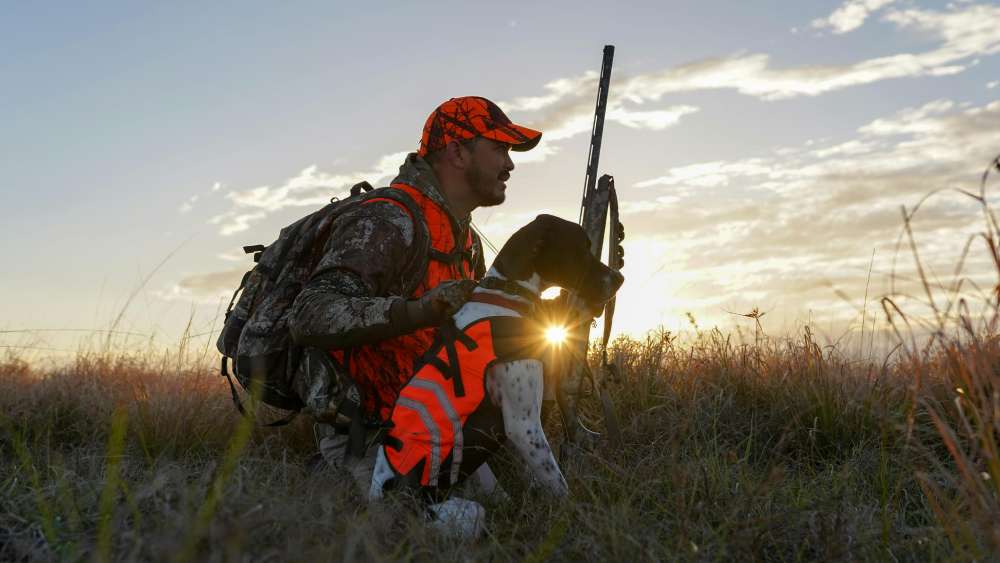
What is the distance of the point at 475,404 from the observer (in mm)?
3570

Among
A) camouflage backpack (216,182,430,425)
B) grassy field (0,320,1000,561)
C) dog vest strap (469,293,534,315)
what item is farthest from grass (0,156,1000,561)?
dog vest strap (469,293,534,315)

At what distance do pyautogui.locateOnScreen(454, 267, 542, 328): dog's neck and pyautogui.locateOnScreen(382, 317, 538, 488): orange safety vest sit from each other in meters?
0.04

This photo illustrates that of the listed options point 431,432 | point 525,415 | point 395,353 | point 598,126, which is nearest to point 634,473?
point 525,415

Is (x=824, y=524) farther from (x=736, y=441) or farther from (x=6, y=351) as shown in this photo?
(x=6, y=351)

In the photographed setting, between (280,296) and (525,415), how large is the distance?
1428 millimetres

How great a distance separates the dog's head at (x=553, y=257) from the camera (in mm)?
3941

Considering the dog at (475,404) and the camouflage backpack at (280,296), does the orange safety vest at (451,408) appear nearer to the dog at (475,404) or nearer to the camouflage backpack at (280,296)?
the dog at (475,404)

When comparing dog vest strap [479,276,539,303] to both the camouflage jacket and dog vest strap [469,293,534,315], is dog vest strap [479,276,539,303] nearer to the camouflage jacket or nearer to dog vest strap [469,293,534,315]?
dog vest strap [469,293,534,315]

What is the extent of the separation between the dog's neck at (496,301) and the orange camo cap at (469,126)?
3.07ft

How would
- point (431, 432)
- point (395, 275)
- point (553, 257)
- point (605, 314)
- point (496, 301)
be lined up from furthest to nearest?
1. point (605, 314)
2. point (395, 275)
3. point (553, 257)
4. point (496, 301)
5. point (431, 432)

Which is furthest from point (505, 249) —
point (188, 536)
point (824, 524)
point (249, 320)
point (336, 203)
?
point (188, 536)

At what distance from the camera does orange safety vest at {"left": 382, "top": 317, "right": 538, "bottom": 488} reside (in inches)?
136

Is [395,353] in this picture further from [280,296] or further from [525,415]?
[525,415]

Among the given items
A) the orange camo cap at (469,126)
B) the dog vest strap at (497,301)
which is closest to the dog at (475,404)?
the dog vest strap at (497,301)
